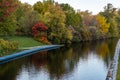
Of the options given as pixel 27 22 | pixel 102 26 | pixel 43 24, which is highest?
pixel 27 22

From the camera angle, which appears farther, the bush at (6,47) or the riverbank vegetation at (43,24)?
the riverbank vegetation at (43,24)

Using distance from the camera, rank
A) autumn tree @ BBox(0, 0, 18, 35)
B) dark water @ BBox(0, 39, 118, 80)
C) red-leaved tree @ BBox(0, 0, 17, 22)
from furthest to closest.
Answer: autumn tree @ BBox(0, 0, 18, 35) → red-leaved tree @ BBox(0, 0, 17, 22) → dark water @ BBox(0, 39, 118, 80)

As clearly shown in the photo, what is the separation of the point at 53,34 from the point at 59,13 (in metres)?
7.20

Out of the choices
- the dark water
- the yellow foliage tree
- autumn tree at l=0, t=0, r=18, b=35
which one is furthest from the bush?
the yellow foliage tree

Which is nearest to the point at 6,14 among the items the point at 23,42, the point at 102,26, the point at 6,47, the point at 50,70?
the point at 6,47

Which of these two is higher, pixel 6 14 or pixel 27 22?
pixel 6 14

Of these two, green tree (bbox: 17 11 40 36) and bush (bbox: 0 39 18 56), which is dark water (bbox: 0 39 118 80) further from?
green tree (bbox: 17 11 40 36)

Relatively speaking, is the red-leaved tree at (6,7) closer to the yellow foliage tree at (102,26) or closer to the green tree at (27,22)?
the green tree at (27,22)

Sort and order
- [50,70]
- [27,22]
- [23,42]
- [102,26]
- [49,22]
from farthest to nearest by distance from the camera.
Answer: [102,26] → [49,22] → [27,22] → [23,42] → [50,70]

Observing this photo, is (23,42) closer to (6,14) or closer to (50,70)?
(6,14)

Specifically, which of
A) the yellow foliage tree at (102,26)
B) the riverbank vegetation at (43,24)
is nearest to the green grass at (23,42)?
the riverbank vegetation at (43,24)

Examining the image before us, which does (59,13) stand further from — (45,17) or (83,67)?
Result: (83,67)

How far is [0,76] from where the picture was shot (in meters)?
26.1

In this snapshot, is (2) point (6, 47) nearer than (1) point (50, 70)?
No
